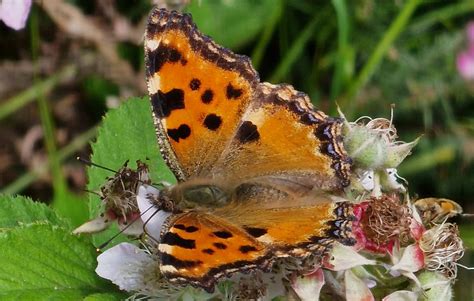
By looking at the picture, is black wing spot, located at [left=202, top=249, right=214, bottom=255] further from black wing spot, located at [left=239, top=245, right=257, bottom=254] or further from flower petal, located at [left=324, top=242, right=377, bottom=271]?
flower petal, located at [left=324, top=242, right=377, bottom=271]

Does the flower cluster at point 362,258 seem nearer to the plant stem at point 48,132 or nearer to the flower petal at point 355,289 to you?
A: the flower petal at point 355,289

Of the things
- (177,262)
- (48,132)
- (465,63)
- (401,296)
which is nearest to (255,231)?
(177,262)

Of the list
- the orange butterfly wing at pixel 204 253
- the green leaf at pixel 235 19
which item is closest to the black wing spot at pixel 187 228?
the orange butterfly wing at pixel 204 253

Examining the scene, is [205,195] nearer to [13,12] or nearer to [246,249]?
[246,249]

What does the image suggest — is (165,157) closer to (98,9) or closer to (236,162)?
(236,162)

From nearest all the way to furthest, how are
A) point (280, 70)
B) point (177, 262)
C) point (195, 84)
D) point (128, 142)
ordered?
point (177, 262) < point (195, 84) < point (128, 142) < point (280, 70)

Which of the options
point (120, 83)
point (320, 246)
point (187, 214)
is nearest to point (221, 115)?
point (187, 214)
